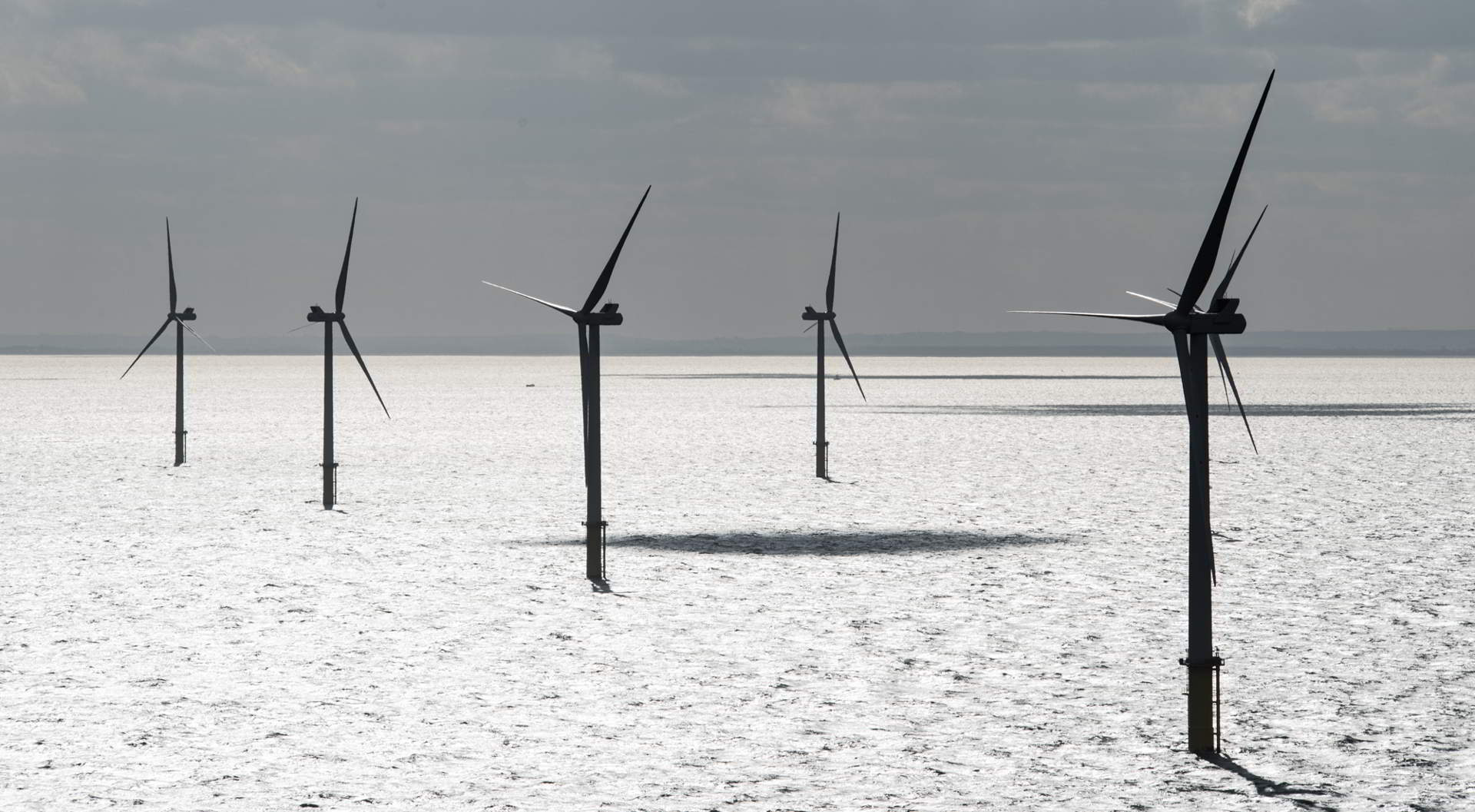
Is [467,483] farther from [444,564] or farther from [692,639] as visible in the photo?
[692,639]

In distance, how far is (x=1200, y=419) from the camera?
1247cm

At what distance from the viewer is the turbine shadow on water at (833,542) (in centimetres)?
2659

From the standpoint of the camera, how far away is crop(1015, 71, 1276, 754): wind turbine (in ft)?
40.7

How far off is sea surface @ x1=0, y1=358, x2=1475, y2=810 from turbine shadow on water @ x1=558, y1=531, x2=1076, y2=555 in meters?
0.12

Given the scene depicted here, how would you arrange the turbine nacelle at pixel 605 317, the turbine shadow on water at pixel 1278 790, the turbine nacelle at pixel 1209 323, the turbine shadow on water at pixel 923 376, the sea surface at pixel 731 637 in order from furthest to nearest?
the turbine shadow on water at pixel 923 376 < the turbine nacelle at pixel 605 317 < the sea surface at pixel 731 637 < the turbine nacelle at pixel 1209 323 < the turbine shadow on water at pixel 1278 790

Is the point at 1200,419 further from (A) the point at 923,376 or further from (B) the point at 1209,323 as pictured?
(A) the point at 923,376

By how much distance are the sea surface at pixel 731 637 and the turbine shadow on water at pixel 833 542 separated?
123 millimetres

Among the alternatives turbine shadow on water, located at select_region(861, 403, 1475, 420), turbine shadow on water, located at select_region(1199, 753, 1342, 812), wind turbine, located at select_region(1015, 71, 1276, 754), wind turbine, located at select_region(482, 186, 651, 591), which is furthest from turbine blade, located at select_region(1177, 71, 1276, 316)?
turbine shadow on water, located at select_region(861, 403, 1475, 420)

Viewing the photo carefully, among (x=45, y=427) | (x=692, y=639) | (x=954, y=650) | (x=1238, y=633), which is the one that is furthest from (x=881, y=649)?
(x=45, y=427)

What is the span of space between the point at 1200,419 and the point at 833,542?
1546 cm

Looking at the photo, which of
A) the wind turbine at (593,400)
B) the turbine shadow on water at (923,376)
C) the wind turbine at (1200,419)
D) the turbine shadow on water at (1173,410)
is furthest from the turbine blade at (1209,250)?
the turbine shadow on water at (923,376)

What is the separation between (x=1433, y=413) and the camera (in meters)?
74.3

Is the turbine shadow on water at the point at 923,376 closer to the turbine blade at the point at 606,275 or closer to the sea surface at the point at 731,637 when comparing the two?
the sea surface at the point at 731,637

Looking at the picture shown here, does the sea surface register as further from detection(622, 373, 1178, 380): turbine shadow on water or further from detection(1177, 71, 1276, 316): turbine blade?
detection(622, 373, 1178, 380): turbine shadow on water
